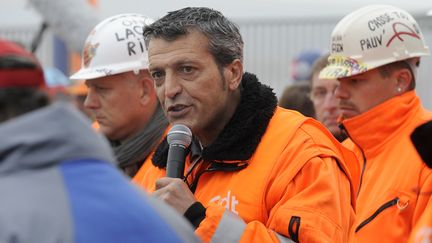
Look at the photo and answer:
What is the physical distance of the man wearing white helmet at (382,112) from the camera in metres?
4.30

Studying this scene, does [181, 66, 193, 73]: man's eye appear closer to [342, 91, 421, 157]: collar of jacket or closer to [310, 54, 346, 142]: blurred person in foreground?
[342, 91, 421, 157]: collar of jacket

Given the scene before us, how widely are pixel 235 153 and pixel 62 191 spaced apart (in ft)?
5.45

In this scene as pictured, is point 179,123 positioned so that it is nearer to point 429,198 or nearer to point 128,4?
point 429,198

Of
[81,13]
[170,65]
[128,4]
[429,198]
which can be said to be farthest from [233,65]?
[128,4]

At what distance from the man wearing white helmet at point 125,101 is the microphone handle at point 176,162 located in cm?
131

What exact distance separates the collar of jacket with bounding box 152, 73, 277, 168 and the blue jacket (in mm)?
1527

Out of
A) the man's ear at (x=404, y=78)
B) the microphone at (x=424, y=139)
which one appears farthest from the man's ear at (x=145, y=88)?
the microphone at (x=424, y=139)

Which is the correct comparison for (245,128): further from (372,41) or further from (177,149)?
(372,41)

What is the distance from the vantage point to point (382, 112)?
15.7 feet

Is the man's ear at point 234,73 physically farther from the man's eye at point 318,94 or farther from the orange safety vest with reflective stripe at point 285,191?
the man's eye at point 318,94

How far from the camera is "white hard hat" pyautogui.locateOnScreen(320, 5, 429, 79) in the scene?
192 inches

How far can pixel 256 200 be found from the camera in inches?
138

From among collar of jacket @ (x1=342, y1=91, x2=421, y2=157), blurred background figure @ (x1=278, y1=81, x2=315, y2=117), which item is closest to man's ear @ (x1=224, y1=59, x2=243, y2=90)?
collar of jacket @ (x1=342, y1=91, x2=421, y2=157)

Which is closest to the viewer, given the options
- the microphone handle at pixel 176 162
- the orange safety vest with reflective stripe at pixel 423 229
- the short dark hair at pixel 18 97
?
the short dark hair at pixel 18 97
